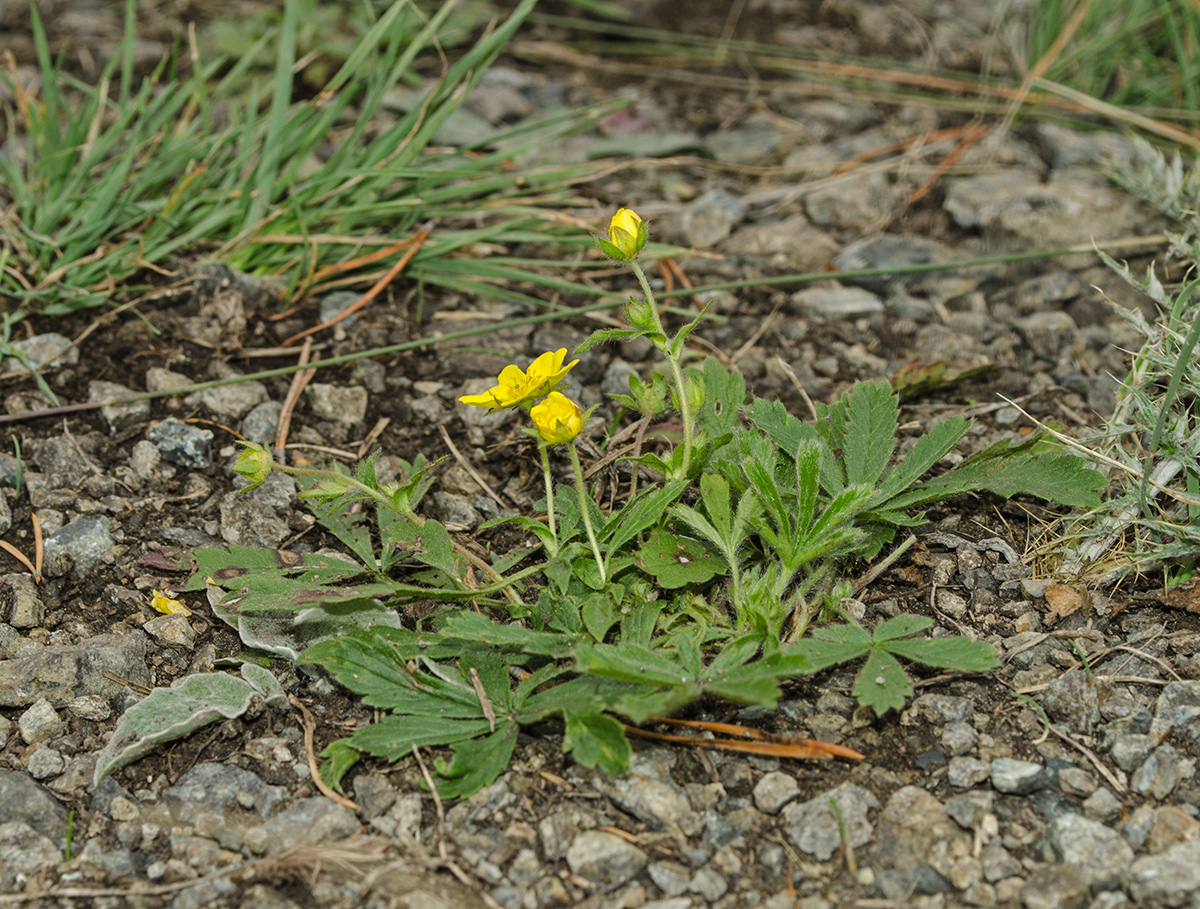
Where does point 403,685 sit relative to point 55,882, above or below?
above

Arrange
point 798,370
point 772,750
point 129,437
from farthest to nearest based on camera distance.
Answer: point 798,370 → point 129,437 → point 772,750

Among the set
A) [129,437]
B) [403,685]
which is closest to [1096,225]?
[403,685]

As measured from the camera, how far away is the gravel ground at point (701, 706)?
161 cm

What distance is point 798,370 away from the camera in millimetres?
2836

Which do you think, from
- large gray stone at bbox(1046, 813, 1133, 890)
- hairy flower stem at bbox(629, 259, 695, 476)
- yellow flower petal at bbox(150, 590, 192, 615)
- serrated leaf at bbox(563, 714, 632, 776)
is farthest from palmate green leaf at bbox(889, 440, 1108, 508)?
yellow flower petal at bbox(150, 590, 192, 615)

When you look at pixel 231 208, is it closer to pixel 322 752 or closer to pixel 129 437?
pixel 129 437

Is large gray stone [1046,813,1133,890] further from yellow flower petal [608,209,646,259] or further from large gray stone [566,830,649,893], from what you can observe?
yellow flower petal [608,209,646,259]

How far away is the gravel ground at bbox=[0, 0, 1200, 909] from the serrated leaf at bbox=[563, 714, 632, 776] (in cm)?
10

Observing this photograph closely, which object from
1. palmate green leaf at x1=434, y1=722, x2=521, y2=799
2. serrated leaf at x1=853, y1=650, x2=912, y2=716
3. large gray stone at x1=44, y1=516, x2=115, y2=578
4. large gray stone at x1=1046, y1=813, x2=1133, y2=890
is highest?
serrated leaf at x1=853, y1=650, x2=912, y2=716

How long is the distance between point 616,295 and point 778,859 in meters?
1.64

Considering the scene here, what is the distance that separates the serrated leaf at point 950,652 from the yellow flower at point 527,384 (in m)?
0.74

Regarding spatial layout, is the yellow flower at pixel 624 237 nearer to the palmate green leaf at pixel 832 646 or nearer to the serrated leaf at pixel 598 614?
the serrated leaf at pixel 598 614

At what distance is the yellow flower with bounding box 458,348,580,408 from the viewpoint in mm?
1896

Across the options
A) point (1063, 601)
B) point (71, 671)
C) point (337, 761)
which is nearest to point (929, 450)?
point (1063, 601)
